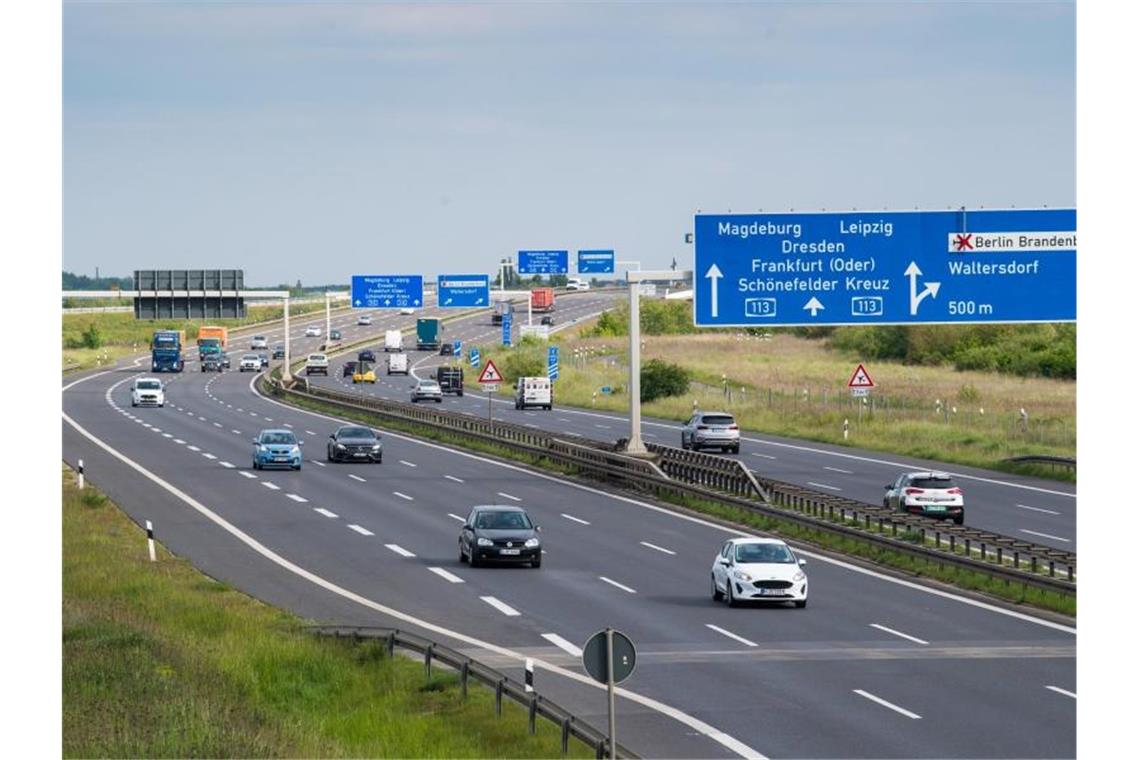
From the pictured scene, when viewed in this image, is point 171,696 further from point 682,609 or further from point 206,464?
point 206,464

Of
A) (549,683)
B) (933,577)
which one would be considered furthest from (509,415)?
(549,683)

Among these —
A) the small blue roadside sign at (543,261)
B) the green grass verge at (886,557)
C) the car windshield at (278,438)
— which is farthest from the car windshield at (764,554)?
the small blue roadside sign at (543,261)

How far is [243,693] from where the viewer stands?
84.8ft

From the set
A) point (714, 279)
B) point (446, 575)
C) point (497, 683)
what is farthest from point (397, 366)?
point (497, 683)

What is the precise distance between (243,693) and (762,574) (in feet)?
43.0

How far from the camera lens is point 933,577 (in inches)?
1578

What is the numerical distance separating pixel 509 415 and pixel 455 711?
75564mm

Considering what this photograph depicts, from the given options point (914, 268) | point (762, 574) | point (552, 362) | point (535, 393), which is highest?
point (914, 268)

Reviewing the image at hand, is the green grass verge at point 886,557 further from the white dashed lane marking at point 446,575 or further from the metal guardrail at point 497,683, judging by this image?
the metal guardrail at point 497,683

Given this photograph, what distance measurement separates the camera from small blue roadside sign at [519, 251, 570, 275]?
81688 millimetres

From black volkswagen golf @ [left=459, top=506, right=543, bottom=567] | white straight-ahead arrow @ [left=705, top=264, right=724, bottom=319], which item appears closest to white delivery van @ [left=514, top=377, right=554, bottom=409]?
white straight-ahead arrow @ [left=705, top=264, right=724, bottom=319]

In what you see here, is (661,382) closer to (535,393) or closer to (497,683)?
(535,393)

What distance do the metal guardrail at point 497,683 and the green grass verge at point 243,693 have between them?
0.24 m

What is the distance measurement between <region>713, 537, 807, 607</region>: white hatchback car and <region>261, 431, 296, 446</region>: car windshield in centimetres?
3239
